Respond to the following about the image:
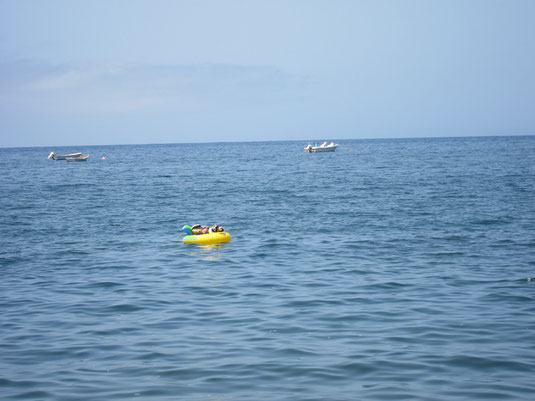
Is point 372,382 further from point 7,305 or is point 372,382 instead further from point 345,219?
point 345,219

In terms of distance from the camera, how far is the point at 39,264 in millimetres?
23031

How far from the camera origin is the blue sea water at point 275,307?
1095 cm

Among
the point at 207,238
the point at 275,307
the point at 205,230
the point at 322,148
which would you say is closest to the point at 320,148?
the point at 322,148

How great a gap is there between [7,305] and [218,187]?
4242 cm

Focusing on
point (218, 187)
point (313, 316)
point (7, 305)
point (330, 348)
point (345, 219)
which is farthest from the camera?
point (218, 187)

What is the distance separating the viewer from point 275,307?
1606 cm

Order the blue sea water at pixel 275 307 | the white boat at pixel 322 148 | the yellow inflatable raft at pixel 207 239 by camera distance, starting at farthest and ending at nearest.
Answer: the white boat at pixel 322 148 → the yellow inflatable raft at pixel 207 239 → the blue sea water at pixel 275 307

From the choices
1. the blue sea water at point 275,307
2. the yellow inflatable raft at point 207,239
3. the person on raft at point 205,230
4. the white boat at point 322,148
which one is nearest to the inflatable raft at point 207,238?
the yellow inflatable raft at point 207,239

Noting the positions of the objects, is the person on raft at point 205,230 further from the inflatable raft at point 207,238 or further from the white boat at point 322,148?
the white boat at point 322,148

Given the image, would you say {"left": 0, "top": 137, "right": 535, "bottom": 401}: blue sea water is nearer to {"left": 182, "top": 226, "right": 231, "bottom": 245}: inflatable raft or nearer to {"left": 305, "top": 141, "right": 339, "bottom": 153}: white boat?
{"left": 182, "top": 226, "right": 231, "bottom": 245}: inflatable raft

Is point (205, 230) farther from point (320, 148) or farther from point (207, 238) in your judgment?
point (320, 148)

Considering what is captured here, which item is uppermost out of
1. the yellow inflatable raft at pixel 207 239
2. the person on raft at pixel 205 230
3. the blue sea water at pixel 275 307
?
the person on raft at pixel 205 230

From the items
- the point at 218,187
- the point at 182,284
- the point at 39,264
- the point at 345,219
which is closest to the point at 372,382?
the point at 182,284

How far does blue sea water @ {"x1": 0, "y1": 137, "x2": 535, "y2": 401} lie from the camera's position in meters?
11.0
